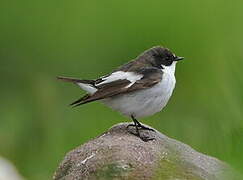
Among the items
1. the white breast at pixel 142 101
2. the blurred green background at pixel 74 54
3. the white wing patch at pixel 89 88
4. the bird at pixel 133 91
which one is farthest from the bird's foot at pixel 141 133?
the blurred green background at pixel 74 54

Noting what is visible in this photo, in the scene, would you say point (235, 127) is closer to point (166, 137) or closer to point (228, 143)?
point (228, 143)

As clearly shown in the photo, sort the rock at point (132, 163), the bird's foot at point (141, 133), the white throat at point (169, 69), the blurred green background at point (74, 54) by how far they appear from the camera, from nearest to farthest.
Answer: the rock at point (132, 163), the bird's foot at point (141, 133), the white throat at point (169, 69), the blurred green background at point (74, 54)

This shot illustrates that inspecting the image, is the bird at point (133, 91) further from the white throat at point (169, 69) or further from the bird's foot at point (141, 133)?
the white throat at point (169, 69)

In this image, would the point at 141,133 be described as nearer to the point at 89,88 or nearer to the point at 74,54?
the point at 89,88

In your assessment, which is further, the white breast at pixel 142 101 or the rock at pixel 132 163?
the white breast at pixel 142 101

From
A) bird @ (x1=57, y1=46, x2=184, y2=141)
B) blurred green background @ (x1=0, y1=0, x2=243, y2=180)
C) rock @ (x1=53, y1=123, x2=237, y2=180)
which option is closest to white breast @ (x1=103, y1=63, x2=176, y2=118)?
bird @ (x1=57, y1=46, x2=184, y2=141)

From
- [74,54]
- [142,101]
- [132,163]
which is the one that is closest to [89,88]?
[142,101]

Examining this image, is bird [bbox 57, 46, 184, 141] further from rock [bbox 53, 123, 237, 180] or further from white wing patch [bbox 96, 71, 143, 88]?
rock [bbox 53, 123, 237, 180]
